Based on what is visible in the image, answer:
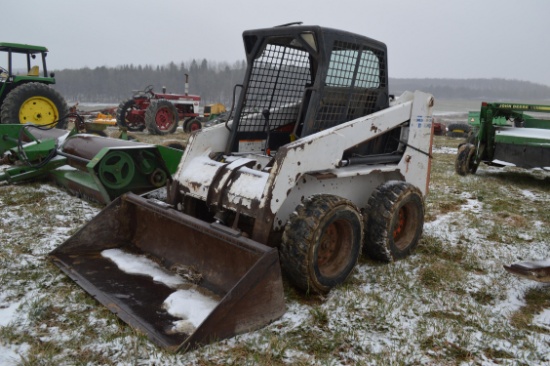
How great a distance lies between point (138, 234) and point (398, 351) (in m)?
2.56

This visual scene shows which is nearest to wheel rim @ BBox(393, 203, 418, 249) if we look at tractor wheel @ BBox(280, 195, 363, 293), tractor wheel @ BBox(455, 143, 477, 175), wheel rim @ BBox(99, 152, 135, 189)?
tractor wheel @ BBox(280, 195, 363, 293)

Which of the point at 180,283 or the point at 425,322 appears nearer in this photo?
the point at 425,322

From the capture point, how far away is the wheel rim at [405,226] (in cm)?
454

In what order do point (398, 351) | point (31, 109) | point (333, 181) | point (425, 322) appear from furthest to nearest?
point (31, 109) → point (333, 181) → point (425, 322) → point (398, 351)

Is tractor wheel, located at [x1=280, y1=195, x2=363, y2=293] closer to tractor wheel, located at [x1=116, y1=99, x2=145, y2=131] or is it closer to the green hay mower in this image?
the green hay mower

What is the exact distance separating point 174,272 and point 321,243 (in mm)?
1221

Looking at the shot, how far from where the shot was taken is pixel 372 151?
4633mm

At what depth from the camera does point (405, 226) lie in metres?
4.62

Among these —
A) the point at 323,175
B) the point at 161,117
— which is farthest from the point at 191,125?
the point at 323,175

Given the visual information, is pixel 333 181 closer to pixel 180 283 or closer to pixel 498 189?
pixel 180 283

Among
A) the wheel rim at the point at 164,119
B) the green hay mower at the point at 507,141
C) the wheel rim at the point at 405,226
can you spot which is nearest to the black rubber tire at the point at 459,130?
the green hay mower at the point at 507,141

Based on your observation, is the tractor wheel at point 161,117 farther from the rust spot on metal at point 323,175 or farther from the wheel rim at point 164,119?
the rust spot on metal at point 323,175

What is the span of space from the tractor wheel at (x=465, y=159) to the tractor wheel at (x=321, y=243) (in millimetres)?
6214

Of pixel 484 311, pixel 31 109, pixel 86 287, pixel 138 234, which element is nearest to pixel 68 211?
pixel 138 234
